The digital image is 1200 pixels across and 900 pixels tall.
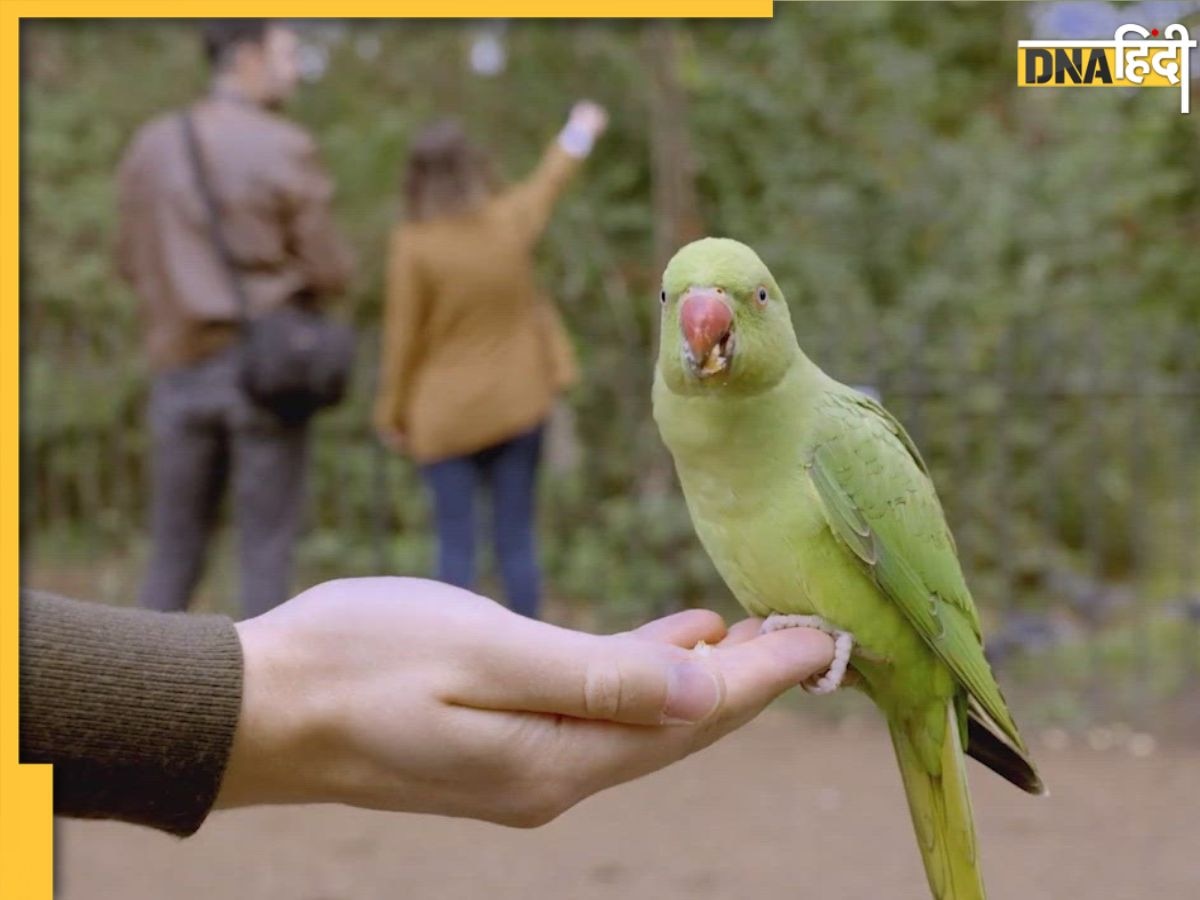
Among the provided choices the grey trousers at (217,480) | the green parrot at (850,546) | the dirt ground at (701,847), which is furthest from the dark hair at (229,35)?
the green parrot at (850,546)

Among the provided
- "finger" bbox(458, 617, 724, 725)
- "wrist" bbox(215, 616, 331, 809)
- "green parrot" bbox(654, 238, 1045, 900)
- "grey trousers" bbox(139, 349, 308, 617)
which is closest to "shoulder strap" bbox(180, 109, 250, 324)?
"grey trousers" bbox(139, 349, 308, 617)

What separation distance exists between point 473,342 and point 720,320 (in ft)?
7.85

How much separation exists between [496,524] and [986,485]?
2590 millimetres

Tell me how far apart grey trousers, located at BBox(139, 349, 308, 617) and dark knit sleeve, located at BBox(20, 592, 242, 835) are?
248 centimetres

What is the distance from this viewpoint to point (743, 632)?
200 centimetres

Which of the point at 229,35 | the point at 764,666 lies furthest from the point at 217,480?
the point at 764,666

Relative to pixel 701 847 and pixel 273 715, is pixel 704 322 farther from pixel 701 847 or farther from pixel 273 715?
pixel 701 847

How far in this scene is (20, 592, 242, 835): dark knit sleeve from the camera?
1.57 meters

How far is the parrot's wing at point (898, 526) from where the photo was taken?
1930 millimetres

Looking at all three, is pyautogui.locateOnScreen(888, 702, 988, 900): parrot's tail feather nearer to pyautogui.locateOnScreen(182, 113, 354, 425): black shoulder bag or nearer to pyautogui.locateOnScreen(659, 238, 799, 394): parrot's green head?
pyautogui.locateOnScreen(659, 238, 799, 394): parrot's green head

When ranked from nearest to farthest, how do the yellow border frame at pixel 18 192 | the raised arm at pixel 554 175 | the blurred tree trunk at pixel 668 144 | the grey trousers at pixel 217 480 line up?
the yellow border frame at pixel 18 192, the raised arm at pixel 554 175, the grey trousers at pixel 217 480, the blurred tree trunk at pixel 668 144

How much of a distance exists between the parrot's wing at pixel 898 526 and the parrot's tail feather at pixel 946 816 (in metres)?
0.08

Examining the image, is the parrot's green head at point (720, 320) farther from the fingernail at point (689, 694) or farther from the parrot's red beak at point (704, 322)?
the fingernail at point (689, 694)

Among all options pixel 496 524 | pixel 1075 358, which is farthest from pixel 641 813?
pixel 1075 358
